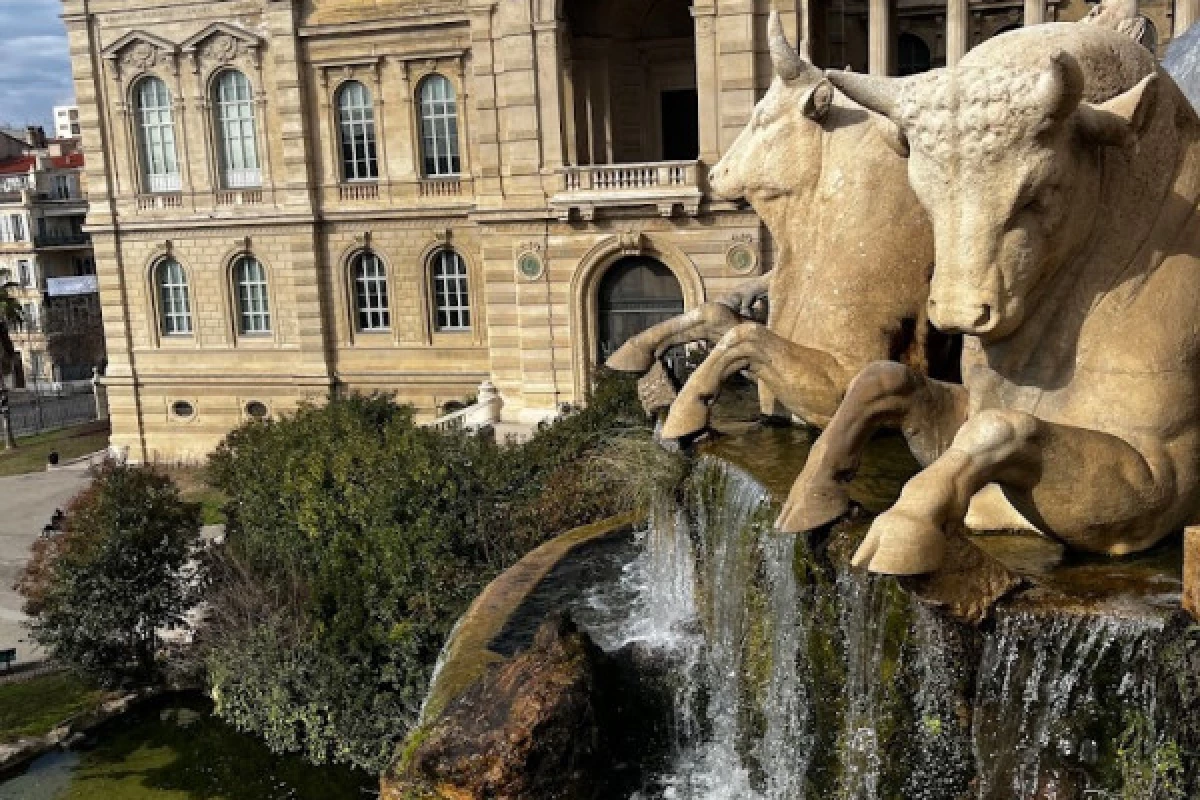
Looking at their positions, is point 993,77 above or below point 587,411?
above

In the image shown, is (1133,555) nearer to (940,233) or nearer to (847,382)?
(940,233)

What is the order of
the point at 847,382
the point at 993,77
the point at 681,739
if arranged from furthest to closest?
1. the point at 681,739
2. the point at 847,382
3. the point at 993,77

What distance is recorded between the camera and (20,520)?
3105cm

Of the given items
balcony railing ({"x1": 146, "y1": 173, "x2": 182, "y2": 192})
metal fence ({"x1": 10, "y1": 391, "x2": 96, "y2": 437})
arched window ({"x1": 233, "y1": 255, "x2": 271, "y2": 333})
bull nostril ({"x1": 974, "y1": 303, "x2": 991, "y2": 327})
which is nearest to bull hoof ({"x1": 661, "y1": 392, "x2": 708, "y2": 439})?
bull nostril ({"x1": 974, "y1": 303, "x2": 991, "y2": 327})

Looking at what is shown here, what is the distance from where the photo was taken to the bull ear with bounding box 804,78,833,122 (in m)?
7.57

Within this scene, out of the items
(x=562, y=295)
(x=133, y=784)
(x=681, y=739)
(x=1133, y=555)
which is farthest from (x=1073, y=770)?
(x=562, y=295)

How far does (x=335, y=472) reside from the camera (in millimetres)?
18359

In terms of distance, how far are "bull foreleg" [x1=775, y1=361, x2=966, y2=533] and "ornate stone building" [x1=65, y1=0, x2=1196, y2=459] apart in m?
19.6

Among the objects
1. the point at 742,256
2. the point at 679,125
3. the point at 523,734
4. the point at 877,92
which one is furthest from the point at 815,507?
the point at 679,125

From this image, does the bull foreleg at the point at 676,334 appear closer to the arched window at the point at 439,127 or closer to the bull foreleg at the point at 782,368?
the bull foreleg at the point at 782,368

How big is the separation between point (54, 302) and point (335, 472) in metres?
53.0

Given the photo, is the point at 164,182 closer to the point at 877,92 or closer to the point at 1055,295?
the point at 877,92

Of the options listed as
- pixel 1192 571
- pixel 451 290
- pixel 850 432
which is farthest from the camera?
pixel 451 290

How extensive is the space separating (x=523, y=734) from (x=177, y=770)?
1056 centimetres
